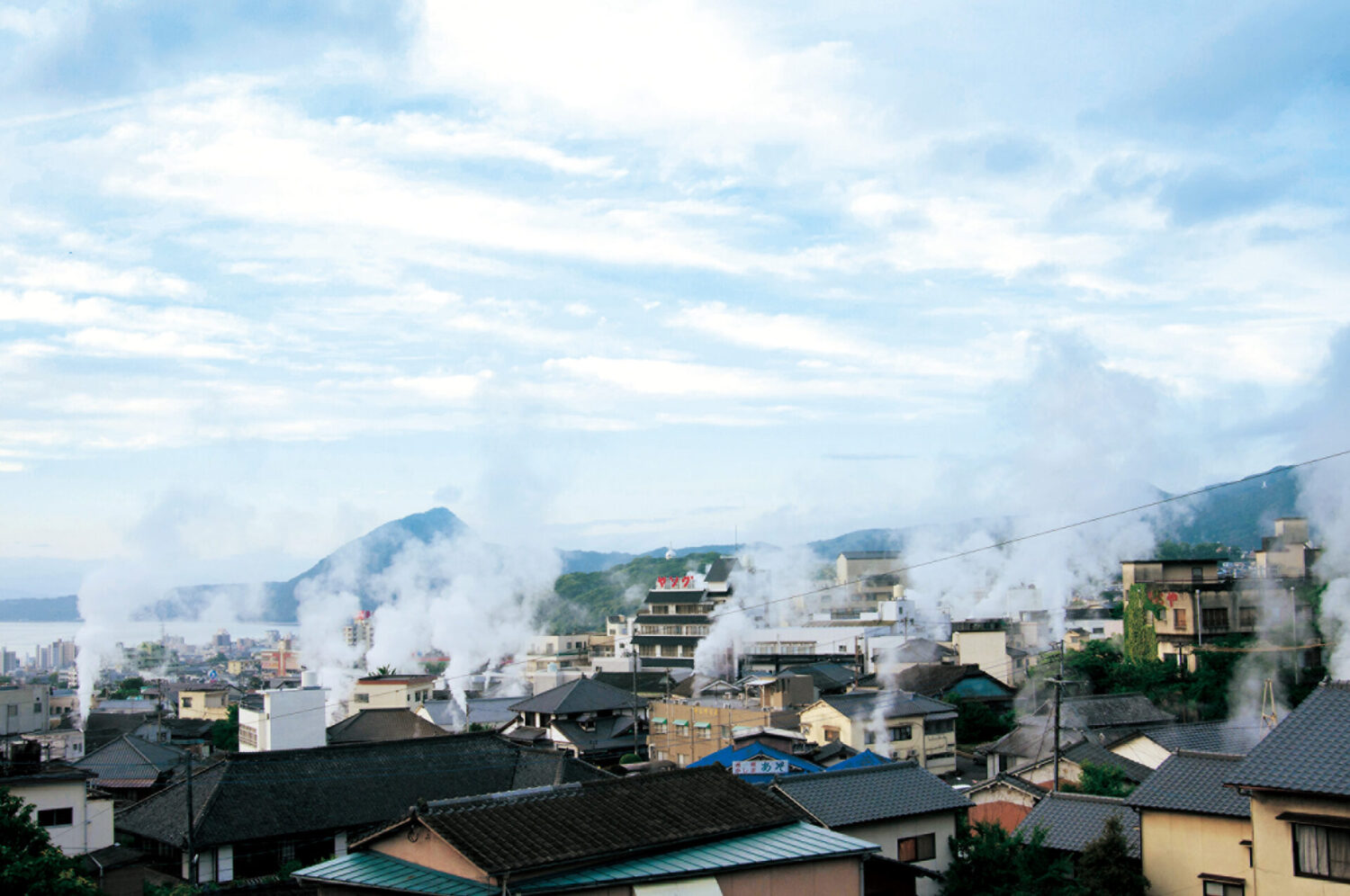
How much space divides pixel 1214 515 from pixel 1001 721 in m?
144

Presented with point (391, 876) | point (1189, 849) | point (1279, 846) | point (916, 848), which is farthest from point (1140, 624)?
point (391, 876)

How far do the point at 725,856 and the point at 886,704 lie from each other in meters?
24.9

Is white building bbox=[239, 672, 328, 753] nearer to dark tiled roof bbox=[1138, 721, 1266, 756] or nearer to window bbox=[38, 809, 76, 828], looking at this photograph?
window bbox=[38, 809, 76, 828]

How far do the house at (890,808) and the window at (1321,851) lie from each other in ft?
22.1

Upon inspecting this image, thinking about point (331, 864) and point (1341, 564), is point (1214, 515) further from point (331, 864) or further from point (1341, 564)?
point (331, 864)

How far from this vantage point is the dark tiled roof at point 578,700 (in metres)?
39.2

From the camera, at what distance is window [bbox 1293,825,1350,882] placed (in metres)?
12.6

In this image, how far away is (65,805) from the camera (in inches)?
933

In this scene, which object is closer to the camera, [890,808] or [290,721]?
[890,808]

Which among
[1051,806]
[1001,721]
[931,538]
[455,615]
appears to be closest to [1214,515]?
[931,538]

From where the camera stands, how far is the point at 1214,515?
165125 millimetres

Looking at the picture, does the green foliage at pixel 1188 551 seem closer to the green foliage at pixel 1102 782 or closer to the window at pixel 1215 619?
the window at pixel 1215 619

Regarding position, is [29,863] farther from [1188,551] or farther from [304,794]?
[1188,551]

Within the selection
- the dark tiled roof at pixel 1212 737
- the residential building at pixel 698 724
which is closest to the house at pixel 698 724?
the residential building at pixel 698 724
